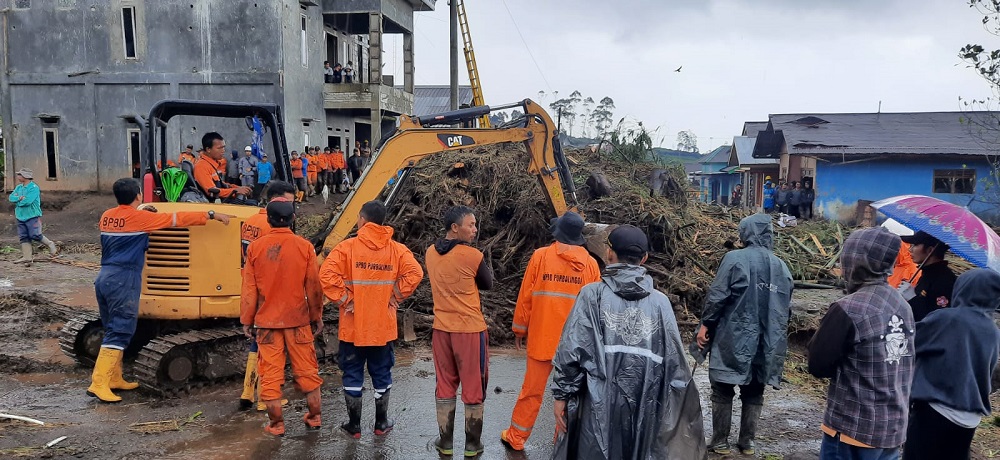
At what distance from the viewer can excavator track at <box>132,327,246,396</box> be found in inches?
248

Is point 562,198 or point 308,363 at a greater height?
point 562,198

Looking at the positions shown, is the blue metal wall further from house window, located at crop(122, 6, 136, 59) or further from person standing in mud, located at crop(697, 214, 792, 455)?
house window, located at crop(122, 6, 136, 59)

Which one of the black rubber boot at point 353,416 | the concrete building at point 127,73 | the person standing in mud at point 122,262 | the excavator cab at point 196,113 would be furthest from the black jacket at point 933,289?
the concrete building at point 127,73

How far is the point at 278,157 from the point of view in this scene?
7.09 metres

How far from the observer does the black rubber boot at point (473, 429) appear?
5027 millimetres

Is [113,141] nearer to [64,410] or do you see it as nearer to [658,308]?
[64,410]

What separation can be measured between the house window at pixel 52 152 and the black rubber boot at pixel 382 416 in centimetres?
2064

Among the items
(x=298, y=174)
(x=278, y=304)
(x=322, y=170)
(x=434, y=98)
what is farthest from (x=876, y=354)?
(x=434, y=98)

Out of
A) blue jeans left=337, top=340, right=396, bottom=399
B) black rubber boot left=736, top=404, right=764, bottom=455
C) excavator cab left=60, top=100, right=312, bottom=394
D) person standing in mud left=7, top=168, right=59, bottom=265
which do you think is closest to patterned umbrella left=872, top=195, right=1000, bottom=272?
black rubber boot left=736, top=404, right=764, bottom=455

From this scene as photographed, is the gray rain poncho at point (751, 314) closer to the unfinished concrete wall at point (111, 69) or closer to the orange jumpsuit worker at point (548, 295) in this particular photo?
the orange jumpsuit worker at point (548, 295)

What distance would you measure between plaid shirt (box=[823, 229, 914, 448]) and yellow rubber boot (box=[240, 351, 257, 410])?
4647mm

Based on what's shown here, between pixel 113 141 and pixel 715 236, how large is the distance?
18.2 metres

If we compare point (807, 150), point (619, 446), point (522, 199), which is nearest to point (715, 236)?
point (522, 199)

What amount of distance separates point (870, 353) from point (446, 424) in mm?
2887
